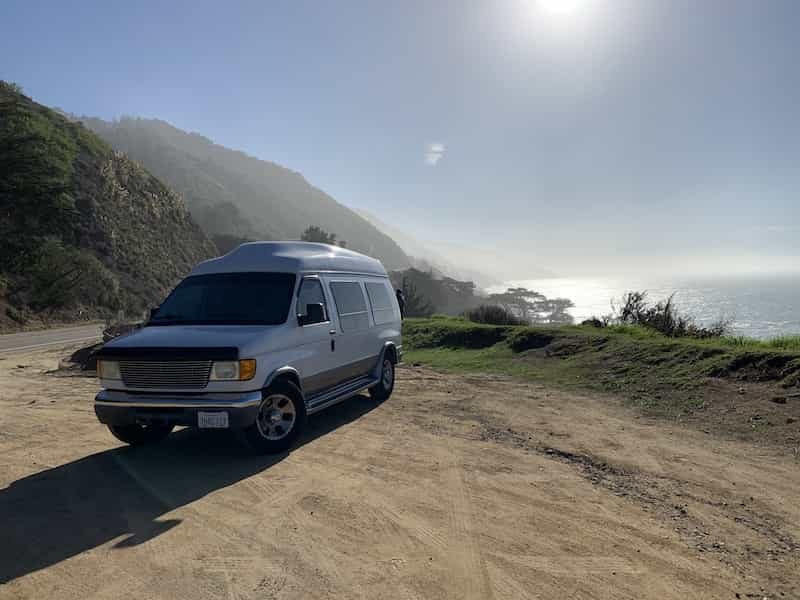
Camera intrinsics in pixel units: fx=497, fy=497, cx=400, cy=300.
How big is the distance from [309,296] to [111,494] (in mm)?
3260

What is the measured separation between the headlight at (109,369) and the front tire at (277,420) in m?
1.66

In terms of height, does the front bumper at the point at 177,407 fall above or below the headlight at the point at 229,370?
below

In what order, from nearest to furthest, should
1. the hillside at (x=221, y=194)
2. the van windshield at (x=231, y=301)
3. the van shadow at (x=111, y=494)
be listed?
the van shadow at (x=111, y=494), the van windshield at (x=231, y=301), the hillside at (x=221, y=194)

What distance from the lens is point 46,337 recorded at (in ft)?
70.6

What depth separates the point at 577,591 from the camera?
3.19 m

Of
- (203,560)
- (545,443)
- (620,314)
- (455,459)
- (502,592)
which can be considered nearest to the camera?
(502,592)

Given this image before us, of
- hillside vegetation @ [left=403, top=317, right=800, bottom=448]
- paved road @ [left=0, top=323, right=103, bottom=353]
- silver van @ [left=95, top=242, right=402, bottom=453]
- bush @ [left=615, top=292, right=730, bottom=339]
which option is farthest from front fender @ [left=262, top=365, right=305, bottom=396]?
paved road @ [left=0, top=323, right=103, bottom=353]

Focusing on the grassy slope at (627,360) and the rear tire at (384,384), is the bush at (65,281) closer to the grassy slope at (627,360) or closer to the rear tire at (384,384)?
the grassy slope at (627,360)

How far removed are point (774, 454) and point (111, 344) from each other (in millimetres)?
7943

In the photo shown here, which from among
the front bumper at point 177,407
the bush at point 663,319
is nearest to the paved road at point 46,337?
the front bumper at point 177,407

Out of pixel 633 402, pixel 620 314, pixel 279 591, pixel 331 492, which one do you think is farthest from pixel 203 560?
pixel 620 314

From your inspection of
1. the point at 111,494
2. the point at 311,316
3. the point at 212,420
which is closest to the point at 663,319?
the point at 311,316

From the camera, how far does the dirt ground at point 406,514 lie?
3320mm

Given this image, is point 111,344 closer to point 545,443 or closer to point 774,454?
point 545,443
